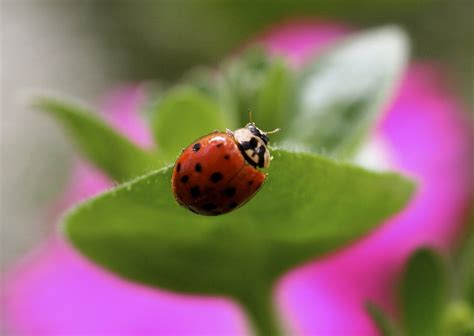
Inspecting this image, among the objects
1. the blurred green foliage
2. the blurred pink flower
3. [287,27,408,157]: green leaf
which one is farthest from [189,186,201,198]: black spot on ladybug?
the blurred green foliage

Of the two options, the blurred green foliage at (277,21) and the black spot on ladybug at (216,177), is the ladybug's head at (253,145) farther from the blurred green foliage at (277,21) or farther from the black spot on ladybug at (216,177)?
the blurred green foliage at (277,21)

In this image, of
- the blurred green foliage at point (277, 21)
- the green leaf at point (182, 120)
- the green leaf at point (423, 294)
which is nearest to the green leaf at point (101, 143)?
the green leaf at point (182, 120)

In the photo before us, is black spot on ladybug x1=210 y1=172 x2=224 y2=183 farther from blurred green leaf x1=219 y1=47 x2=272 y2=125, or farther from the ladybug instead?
blurred green leaf x1=219 y1=47 x2=272 y2=125

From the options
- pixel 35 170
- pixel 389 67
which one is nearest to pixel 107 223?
pixel 389 67

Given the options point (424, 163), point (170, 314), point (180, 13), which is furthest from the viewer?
point (180, 13)

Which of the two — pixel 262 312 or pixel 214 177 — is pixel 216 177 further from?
pixel 262 312

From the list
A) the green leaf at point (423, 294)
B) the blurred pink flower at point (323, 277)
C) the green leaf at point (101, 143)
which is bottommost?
the green leaf at point (423, 294)

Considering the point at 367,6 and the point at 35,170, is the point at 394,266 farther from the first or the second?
the point at 35,170

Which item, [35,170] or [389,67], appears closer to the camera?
[389,67]
